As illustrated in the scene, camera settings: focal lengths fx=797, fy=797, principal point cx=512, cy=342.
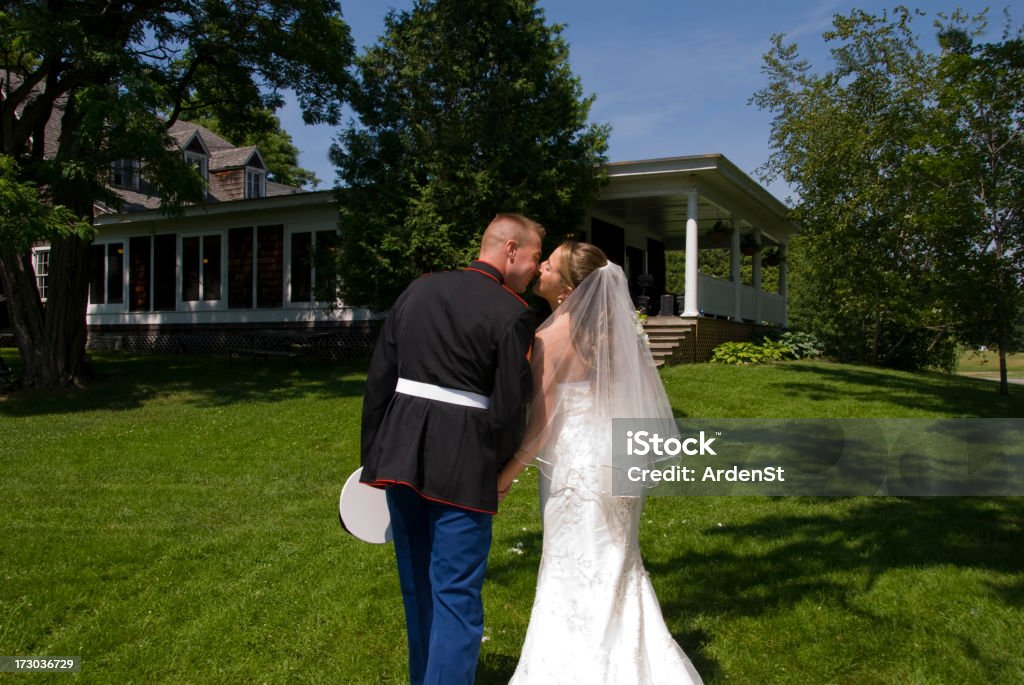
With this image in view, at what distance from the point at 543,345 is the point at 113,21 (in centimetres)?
1391

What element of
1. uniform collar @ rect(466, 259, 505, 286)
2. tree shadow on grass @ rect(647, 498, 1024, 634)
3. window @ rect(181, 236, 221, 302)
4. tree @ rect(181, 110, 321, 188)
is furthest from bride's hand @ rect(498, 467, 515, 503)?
tree @ rect(181, 110, 321, 188)

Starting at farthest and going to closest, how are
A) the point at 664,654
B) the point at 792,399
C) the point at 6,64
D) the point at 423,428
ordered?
the point at 6,64
the point at 792,399
the point at 664,654
the point at 423,428

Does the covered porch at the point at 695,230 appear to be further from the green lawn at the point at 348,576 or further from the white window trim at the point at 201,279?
the white window trim at the point at 201,279

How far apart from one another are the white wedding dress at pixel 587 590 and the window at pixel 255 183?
28545 mm

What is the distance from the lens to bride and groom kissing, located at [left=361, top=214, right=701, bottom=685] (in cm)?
291

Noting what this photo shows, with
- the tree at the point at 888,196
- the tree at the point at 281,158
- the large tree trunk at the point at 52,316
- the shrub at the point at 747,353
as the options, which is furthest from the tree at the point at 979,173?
the tree at the point at 281,158

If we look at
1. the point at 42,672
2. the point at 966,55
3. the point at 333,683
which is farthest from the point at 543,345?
the point at 966,55

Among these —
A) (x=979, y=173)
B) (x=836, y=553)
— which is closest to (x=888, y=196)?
(x=979, y=173)

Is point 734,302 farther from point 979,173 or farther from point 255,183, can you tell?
point 255,183

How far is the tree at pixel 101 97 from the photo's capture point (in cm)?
1177

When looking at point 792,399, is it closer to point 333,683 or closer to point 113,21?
point 333,683

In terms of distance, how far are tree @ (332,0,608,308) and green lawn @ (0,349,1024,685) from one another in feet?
20.4

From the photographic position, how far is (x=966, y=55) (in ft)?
38.4

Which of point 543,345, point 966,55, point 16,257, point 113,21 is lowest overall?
point 543,345
